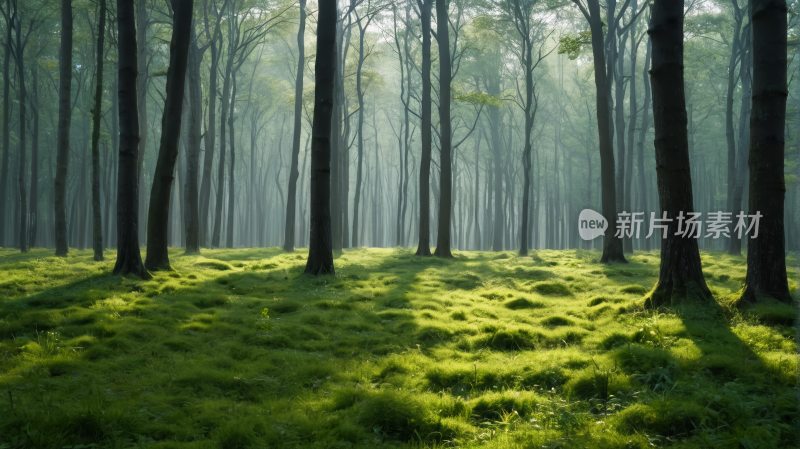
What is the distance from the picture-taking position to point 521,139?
4028cm

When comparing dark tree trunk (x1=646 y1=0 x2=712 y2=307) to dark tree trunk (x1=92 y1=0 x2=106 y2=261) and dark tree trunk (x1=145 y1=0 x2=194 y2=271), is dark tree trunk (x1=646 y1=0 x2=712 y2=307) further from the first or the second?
dark tree trunk (x1=92 y1=0 x2=106 y2=261)

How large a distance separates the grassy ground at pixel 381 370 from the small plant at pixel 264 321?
3 centimetres

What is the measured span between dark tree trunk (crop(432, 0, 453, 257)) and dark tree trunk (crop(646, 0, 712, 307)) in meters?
10.0

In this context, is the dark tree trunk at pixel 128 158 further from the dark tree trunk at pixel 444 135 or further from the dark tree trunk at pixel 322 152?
the dark tree trunk at pixel 444 135

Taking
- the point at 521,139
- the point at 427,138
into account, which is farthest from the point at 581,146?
the point at 427,138

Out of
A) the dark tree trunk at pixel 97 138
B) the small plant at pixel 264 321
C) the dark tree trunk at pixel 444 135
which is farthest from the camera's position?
the dark tree trunk at pixel 444 135

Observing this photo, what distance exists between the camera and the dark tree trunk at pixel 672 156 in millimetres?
6629

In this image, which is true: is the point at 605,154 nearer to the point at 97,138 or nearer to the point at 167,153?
the point at 167,153

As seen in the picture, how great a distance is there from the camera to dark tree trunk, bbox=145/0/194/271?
10.3 meters

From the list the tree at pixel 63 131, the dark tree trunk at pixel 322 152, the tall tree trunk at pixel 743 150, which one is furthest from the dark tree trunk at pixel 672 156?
the tree at pixel 63 131

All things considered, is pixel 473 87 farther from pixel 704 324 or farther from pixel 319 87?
pixel 704 324

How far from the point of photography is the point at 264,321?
21.7ft
